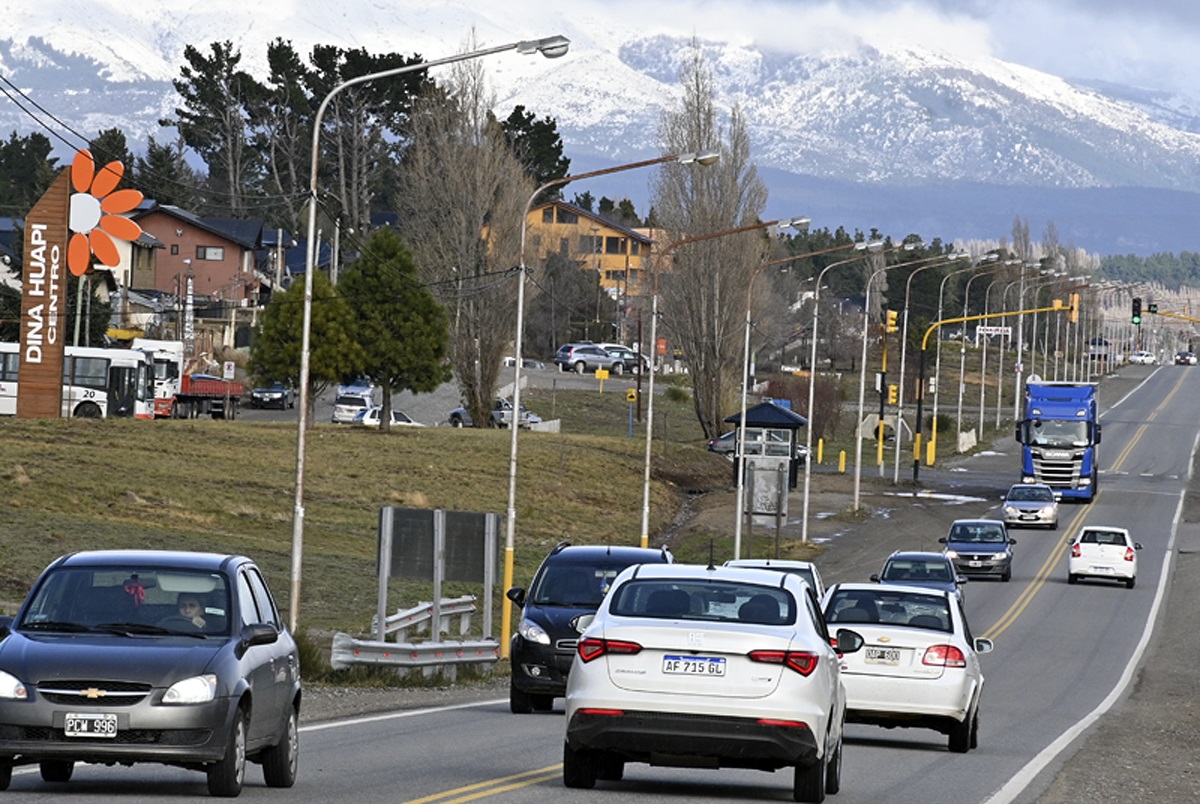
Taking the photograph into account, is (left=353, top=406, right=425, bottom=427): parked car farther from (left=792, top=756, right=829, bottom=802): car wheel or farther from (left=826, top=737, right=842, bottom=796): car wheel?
(left=792, top=756, right=829, bottom=802): car wheel

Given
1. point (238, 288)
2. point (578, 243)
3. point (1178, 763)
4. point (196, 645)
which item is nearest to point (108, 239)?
point (1178, 763)

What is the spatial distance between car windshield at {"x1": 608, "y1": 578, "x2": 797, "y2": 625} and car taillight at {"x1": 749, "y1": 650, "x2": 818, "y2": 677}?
44cm

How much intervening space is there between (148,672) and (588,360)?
4453 inches

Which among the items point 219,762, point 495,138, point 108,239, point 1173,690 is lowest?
point 1173,690

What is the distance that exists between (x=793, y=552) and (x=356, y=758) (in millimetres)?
43974

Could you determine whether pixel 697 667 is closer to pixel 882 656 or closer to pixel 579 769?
pixel 579 769

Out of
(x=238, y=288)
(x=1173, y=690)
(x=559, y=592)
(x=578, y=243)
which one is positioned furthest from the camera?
(x=578, y=243)

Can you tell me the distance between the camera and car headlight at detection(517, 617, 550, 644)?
22.3 meters

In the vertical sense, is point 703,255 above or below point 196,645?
above

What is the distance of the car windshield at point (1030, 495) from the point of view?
224 ft

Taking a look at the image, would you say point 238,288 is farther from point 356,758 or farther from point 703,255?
point 356,758

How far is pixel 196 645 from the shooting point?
13195 millimetres

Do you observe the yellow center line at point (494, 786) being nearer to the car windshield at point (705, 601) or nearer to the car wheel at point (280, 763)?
the car wheel at point (280, 763)

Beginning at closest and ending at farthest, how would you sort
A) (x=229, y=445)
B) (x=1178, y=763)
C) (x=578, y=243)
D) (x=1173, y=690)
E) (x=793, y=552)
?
1. (x=1178, y=763)
2. (x=1173, y=690)
3. (x=793, y=552)
4. (x=229, y=445)
5. (x=578, y=243)
